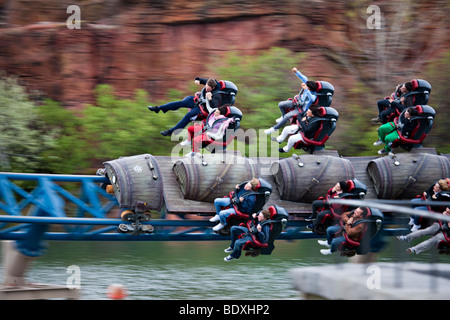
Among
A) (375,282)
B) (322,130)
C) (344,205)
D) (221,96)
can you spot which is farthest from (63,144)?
(375,282)

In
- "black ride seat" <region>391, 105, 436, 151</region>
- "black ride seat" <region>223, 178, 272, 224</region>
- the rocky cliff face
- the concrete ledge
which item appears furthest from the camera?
the rocky cliff face

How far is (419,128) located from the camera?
1194 cm

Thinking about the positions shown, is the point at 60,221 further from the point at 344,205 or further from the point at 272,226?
the point at 344,205

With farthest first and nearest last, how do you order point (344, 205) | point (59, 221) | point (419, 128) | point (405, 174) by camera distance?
point (419, 128)
point (405, 174)
point (344, 205)
point (59, 221)

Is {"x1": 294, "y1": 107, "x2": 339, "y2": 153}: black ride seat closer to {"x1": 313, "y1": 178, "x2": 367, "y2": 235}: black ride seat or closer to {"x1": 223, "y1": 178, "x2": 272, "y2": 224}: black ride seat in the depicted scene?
{"x1": 313, "y1": 178, "x2": 367, "y2": 235}: black ride seat

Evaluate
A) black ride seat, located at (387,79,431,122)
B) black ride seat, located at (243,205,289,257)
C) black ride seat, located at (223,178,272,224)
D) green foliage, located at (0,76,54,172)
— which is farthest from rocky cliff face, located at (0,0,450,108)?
black ride seat, located at (243,205,289,257)

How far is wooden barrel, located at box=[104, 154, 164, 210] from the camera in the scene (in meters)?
10.4

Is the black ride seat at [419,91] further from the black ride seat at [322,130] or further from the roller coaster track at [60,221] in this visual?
the roller coaster track at [60,221]

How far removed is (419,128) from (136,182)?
14.7ft

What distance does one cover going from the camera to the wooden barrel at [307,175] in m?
11.1

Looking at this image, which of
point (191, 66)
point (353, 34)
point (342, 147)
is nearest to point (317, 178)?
point (342, 147)

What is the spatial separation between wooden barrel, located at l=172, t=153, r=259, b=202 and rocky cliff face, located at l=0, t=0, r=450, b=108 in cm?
1244

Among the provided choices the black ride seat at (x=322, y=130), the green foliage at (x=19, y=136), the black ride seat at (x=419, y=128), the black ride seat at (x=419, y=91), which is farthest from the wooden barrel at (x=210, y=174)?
the green foliage at (x=19, y=136)

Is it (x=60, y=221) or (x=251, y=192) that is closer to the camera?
(x=60, y=221)
